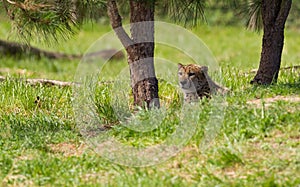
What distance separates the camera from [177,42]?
55.2ft

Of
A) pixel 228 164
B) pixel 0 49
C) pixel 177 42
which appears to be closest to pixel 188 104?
pixel 228 164

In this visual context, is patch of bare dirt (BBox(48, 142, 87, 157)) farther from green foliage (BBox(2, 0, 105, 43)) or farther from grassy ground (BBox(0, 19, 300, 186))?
green foliage (BBox(2, 0, 105, 43))

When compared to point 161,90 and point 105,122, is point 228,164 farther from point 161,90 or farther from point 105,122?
point 161,90

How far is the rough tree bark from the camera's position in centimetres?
682

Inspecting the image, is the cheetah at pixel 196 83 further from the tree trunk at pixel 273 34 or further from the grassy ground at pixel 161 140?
the tree trunk at pixel 273 34

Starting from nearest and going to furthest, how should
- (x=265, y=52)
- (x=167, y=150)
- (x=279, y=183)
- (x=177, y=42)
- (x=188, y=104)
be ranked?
(x=279, y=183), (x=167, y=150), (x=188, y=104), (x=265, y=52), (x=177, y=42)

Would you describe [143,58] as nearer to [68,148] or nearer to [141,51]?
[141,51]

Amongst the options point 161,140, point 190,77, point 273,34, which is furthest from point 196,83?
point 161,140

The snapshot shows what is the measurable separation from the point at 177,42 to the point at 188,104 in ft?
34.4

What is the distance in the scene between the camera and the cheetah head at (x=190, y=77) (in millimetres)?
7043

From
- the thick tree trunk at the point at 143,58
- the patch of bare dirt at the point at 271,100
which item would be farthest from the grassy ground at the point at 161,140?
the thick tree trunk at the point at 143,58

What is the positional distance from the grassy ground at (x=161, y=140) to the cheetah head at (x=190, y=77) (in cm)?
21

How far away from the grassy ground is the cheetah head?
205 millimetres

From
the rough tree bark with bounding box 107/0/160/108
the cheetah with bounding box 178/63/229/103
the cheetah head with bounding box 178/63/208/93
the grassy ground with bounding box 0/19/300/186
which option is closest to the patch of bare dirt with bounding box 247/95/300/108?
the grassy ground with bounding box 0/19/300/186
